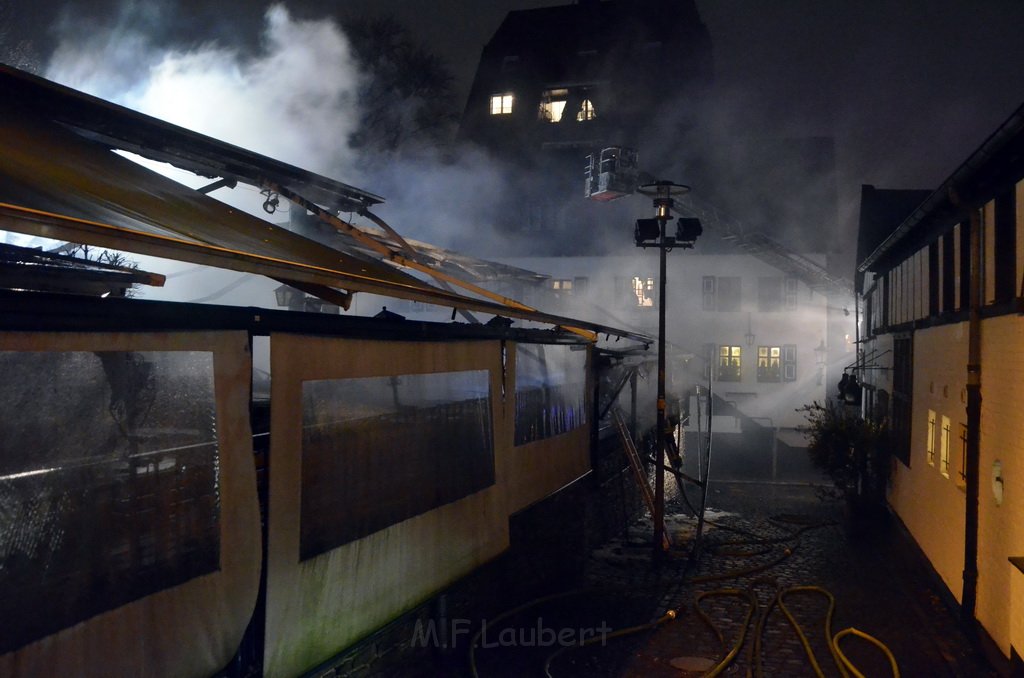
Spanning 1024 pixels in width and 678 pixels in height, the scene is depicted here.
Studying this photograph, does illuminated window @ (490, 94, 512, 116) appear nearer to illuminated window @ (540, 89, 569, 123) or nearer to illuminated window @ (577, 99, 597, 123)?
illuminated window @ (540, 89, 569, 123)

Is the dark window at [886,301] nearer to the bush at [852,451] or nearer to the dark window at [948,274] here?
the bush at [852,451]

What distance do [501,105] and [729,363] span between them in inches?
767

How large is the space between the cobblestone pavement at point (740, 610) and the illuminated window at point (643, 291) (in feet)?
62.9

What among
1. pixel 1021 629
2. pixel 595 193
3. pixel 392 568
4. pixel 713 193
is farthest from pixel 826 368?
pixel 392 568

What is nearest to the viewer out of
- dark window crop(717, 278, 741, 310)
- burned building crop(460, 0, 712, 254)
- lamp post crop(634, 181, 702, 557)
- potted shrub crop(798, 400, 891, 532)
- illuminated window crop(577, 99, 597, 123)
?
lamp post crop(634, 181, 702, 557)

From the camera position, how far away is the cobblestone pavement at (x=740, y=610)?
26.7ft

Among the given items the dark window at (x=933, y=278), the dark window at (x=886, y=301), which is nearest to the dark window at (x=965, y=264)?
the dark window at (x=933, y=278)

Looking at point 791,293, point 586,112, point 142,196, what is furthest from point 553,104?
point 142,196

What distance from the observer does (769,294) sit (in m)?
33.2

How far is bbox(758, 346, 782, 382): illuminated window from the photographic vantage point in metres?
33.3

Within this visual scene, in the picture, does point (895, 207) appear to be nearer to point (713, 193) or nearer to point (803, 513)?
point (803, 513)

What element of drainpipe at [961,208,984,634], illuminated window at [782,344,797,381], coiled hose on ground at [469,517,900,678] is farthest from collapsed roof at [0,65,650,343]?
illuminated window at [782,344,797,381]

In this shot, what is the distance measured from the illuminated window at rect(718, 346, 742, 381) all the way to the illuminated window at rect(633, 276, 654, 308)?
13.2ft

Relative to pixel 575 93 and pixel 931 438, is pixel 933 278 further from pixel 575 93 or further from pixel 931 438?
pixel 575 93
